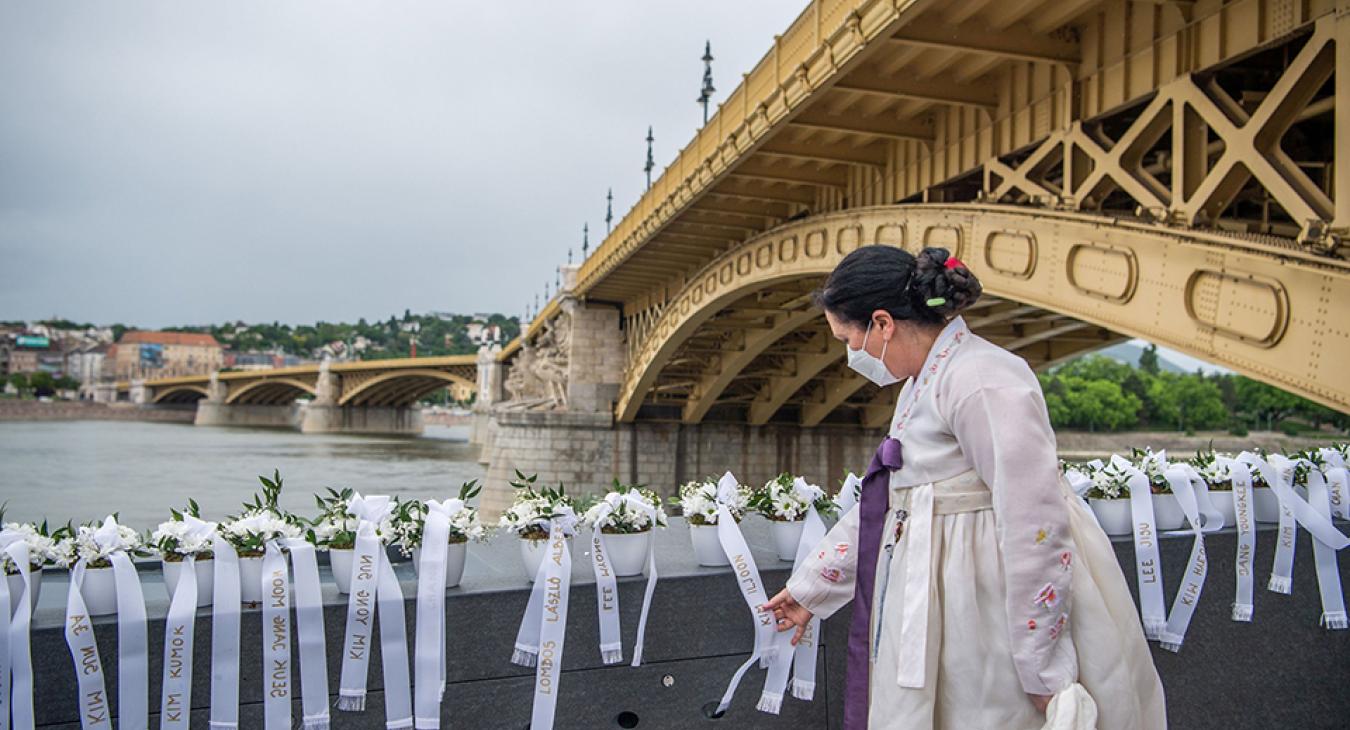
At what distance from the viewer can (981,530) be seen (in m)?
2.32

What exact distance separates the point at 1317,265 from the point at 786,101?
597cm

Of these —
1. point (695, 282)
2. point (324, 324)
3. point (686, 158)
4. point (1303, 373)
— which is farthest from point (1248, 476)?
point (324, 324)

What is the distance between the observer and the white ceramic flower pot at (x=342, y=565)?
3.21 meters

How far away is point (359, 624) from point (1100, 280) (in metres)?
6.72

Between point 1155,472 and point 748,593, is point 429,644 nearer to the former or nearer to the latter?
point 748,593

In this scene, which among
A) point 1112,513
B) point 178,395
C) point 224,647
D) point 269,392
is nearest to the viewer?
point 224,647

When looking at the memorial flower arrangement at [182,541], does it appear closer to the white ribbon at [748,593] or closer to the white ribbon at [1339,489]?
the white ribbon at [748,593]

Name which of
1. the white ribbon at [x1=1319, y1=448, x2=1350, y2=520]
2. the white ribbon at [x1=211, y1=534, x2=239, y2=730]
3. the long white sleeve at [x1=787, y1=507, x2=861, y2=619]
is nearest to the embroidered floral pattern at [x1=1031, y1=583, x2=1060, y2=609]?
the long white sleeve at [x1=787, y1=507, x2=861, y2=619]

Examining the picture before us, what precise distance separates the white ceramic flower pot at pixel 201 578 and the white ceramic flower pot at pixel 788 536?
201 centimetres

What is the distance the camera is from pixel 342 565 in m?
3.22

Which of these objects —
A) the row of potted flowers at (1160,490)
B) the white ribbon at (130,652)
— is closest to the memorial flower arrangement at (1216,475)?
the row of potted flowers at (1160,490)

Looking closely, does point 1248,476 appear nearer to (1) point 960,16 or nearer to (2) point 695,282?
(1) point 960,16

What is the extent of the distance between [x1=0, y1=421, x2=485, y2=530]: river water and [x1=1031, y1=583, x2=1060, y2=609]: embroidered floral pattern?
21580 mm

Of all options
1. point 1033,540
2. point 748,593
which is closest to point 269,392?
point 748,593
